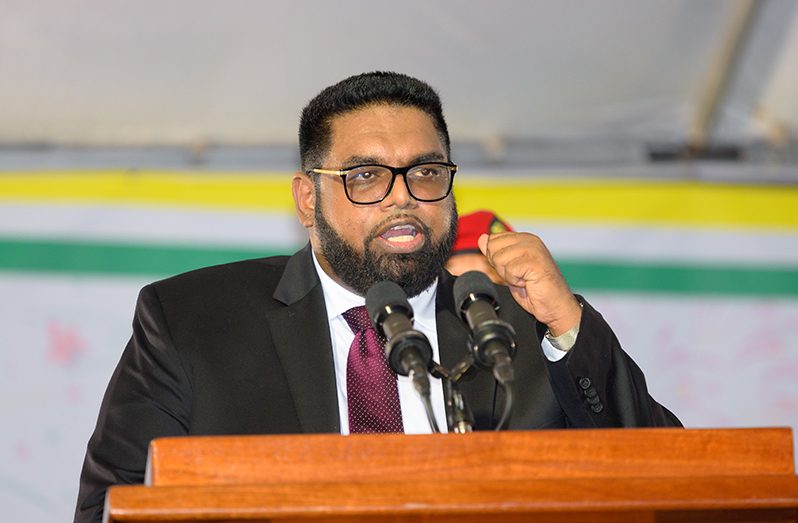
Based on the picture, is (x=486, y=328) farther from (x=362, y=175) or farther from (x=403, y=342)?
(x=362, y=175)

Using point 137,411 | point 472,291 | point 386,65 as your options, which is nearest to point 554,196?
point 386,65

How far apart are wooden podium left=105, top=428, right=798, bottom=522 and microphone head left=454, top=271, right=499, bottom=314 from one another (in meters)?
0.39

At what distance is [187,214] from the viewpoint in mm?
4223

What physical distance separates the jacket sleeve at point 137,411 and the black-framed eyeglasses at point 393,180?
508 millimetres

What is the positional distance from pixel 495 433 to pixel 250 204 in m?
2.61

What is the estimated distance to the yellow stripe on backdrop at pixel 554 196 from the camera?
4219 mm

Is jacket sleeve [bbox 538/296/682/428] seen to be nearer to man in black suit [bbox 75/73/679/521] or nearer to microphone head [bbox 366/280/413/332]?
man in black suit [bbox 75/73/679/521]

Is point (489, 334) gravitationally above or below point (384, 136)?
below

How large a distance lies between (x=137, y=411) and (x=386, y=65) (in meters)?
1.94

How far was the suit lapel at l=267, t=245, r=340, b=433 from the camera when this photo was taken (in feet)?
8.26

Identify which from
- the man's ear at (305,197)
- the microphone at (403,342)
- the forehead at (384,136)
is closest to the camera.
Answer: the microphone at (403,342)

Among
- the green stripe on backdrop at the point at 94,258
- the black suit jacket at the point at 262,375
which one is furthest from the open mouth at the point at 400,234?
the green stripe on backdrop at the point at 94,258

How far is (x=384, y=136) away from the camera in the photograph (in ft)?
9.00

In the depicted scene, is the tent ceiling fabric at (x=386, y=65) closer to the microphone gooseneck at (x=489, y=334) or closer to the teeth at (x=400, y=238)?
the teeth at (x=400, y=238)
